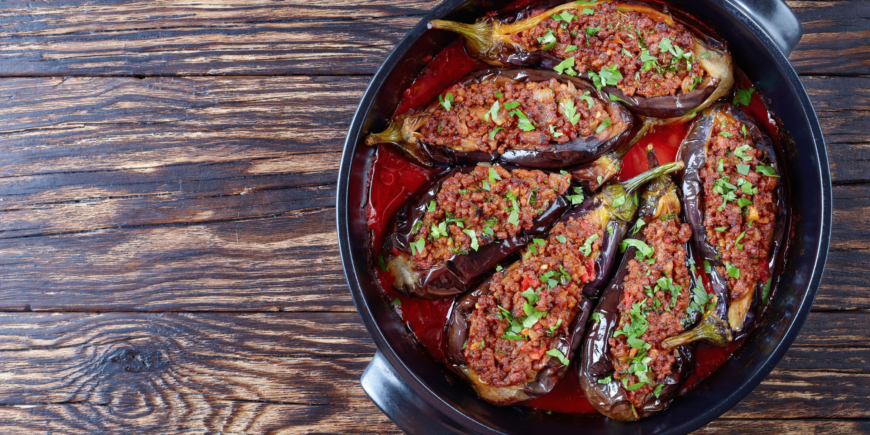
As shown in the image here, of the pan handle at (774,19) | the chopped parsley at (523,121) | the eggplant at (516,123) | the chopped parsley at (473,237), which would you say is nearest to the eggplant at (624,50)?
the eggplant at (516,123)

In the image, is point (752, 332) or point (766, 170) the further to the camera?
point (752, 332)

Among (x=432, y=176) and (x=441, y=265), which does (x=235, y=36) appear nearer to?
(x=432, y=176)

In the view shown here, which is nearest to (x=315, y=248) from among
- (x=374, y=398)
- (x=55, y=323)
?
(x=374, y=398)

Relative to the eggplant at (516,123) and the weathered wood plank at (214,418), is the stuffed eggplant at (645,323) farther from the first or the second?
the weathered wood plank at (214,418)

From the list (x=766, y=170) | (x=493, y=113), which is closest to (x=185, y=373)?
(x=493, y=113)

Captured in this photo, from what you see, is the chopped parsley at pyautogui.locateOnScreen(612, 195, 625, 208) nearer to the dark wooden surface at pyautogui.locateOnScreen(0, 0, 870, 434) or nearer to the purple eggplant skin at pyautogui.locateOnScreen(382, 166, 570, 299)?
the purple eggplant skin at pyautogui.locateOnScreen(382, 166, 570, 299)

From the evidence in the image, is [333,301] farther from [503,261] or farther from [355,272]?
[503,261]

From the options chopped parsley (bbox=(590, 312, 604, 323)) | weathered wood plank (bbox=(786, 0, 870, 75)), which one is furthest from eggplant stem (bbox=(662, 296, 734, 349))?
weathered wood plank (bbox=(786, 0, 870, 75))
